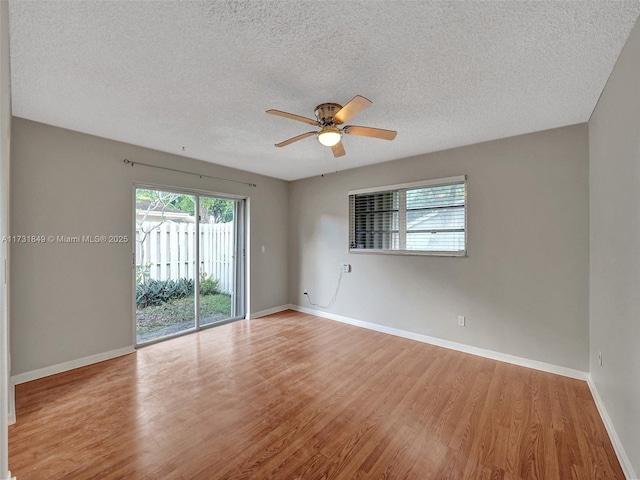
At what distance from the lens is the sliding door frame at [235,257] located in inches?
140

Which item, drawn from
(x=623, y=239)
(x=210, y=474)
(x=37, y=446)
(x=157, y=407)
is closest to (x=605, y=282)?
(x=623, y=239)

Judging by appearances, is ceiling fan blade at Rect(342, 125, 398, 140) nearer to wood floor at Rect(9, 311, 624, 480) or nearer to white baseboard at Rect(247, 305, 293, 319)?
wood floor at Rect(9, 311, 624, 480)

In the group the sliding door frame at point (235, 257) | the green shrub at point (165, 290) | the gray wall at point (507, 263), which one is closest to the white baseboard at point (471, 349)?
the gray wall at point (507, 263)

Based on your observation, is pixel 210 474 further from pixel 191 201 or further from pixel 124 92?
pixel 191 201

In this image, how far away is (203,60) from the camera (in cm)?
183

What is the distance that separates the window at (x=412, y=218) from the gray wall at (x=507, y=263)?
0.39 ft

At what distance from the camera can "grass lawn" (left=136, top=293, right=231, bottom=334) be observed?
375cm

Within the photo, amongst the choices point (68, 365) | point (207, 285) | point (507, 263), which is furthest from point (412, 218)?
point (68, 365)

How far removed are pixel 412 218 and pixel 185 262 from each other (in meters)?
3.31

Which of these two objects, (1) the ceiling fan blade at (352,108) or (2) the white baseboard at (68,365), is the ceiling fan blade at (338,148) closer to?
(1) the ceiling fan blade at (352,108)

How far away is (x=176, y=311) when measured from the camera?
4.06 metres

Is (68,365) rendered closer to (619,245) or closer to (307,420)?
(307,420)

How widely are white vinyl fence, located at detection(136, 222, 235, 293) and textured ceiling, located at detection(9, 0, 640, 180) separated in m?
1.41

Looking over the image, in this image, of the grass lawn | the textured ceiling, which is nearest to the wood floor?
the grass lawn
